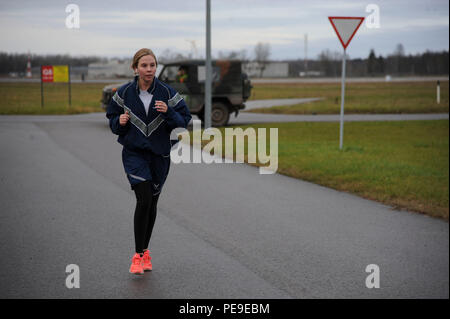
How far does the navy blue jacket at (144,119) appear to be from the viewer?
4.70m

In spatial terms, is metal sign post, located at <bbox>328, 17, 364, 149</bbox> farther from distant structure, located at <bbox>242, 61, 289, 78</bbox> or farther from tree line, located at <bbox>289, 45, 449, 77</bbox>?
distant structure, located at <bbox>242, 61, 289, 78</bbox>

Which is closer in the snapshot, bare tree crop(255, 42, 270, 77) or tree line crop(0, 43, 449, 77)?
tree line crop(0, 43, 449, 77)

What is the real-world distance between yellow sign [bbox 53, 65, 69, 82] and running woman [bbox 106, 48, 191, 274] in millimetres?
22359

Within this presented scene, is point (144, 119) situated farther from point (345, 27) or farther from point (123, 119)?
point (345, 27)

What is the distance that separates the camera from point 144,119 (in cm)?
471

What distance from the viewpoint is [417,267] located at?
15.7 ft

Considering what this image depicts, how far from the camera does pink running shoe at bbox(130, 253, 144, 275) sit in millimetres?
4723

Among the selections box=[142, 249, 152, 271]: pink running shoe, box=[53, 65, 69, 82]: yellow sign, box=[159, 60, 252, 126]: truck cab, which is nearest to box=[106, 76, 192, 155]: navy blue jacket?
box=[142, 249, 152, 271]: pink running shoe

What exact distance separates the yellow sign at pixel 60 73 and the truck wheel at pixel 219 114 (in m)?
9.97

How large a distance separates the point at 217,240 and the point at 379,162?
600 centimetres
